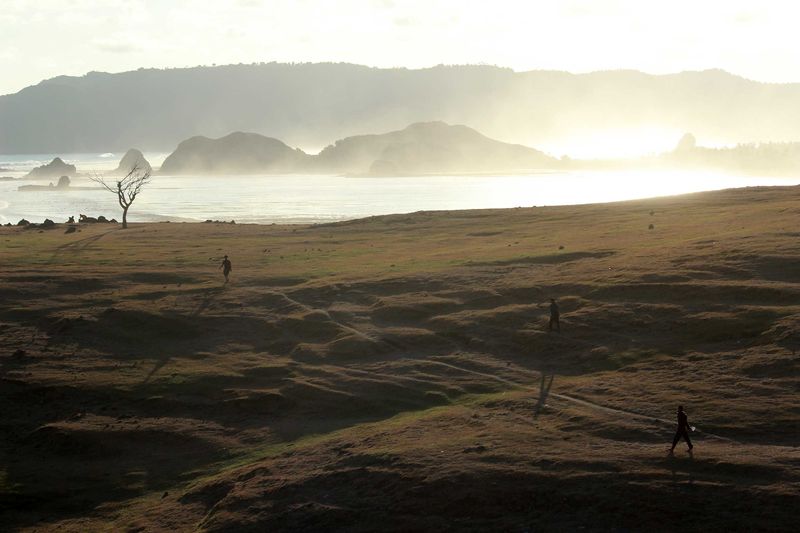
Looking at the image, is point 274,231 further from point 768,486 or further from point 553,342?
point 768,486

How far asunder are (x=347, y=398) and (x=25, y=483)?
13088 millimetres

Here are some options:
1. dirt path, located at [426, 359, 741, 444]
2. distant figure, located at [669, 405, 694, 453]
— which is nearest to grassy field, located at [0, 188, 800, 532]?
dirt path, located at [426, 359, 741, 444]

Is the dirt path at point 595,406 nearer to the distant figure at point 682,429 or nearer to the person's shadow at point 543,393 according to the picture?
the person's shadow at point 543,393

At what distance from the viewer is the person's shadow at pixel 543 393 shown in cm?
3338

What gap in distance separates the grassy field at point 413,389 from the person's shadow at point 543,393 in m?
0.16

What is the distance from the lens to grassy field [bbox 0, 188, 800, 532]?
86.6 feet

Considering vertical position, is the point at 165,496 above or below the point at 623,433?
below

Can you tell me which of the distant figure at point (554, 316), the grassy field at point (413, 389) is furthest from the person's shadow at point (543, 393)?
the distant figure at point (554, 316)

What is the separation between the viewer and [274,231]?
97.3m

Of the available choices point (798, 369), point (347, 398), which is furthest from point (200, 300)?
point (798, 369)

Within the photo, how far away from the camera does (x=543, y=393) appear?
3556cm

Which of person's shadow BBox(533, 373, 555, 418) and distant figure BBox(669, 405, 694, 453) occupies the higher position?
distant figure BBox(669, 405, 694, 453)

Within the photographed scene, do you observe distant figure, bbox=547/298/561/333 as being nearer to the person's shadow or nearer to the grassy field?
the grassy field

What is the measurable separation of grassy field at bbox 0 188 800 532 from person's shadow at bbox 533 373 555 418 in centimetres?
16
